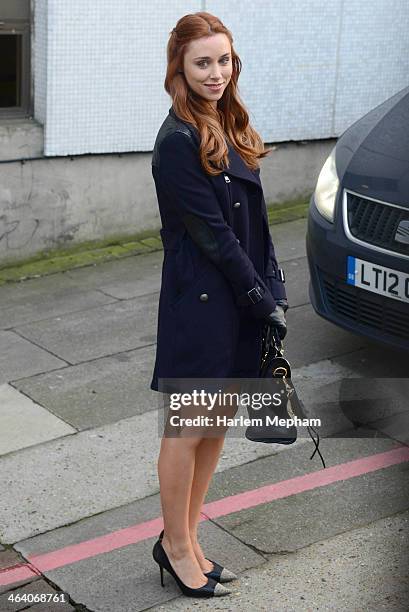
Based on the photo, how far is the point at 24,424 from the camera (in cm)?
577

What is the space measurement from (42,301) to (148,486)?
2690 millimetres

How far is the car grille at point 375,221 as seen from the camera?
19.3 ft

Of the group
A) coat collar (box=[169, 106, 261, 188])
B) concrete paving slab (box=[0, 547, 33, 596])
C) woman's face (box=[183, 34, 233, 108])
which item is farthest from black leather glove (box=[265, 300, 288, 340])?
concrete paving slab (box=[0, 547, 33, 596])

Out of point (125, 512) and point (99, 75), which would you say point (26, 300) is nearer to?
point (99, 75)

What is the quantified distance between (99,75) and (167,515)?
4655 millimetres

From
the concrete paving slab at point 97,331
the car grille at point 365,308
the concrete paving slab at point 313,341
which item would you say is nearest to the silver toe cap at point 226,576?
the car grille at point 365,308

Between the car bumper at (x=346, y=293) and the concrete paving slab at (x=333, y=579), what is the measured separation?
141 centimetres

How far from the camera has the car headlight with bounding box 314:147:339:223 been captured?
6.34m

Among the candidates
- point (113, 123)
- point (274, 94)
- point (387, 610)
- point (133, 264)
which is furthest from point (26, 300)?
point (387, 610)

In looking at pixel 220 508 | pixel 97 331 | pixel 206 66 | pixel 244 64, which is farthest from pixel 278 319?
pixel 244 64

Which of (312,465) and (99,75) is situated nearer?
(312,465)

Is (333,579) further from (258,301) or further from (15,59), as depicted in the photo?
(15,59)

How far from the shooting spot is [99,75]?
26.9 ft

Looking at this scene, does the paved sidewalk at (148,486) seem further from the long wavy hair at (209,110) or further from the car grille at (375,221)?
the long wavy hair at (209,110)
